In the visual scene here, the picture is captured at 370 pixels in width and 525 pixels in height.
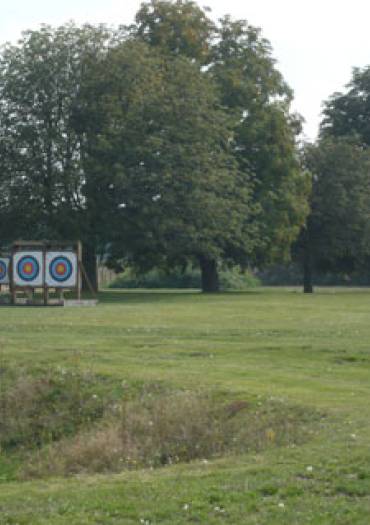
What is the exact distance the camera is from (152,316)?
3466cm

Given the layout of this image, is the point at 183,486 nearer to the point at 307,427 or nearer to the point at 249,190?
the point at 307,427

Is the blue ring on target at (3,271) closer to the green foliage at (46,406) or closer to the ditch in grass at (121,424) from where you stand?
the green foliage at (46,406)

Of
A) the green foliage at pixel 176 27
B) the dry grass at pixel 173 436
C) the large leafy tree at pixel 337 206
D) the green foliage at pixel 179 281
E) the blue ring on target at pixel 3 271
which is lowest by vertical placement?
the dry grass at pixel 173 436

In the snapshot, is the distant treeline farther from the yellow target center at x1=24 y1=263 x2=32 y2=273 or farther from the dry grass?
the dry grass

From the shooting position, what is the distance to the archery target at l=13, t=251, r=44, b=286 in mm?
42438

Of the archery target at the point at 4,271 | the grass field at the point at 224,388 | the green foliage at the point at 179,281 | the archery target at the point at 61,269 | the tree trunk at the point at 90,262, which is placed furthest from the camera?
the green foliage at the point at 179,281

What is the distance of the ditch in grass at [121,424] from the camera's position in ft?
50.2

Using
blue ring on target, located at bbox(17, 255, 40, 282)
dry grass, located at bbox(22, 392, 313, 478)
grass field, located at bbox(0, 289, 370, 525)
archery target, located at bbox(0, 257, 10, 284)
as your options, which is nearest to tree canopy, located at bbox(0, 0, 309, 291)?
archery target, located at bbox(0, 257, 10, 284)

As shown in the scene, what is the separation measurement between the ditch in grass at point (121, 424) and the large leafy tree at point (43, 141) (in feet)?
106

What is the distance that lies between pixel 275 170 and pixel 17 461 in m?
43.1

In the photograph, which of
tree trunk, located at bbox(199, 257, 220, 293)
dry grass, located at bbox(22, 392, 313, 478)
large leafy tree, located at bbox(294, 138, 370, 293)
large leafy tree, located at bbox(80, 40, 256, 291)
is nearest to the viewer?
dry grass, located at bbox(22, 392, 313, 478)

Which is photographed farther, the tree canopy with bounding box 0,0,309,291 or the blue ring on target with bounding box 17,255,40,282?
the tree canopy with bounding box 0,0,309,291

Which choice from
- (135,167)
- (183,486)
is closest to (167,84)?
(135,167)

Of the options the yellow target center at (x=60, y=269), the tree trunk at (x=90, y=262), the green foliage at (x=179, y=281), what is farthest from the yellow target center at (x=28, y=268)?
the green foliage at (x=179, y=281)
